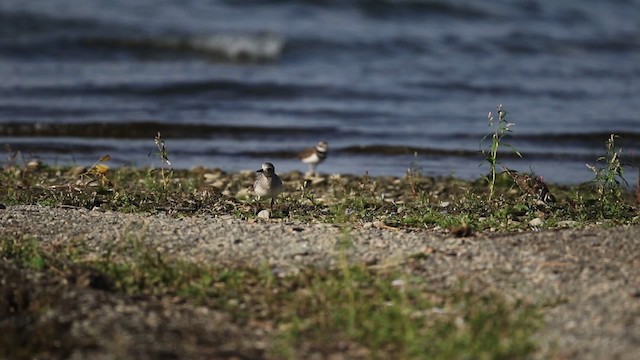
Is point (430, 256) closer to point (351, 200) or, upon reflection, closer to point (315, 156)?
point (351, 200)

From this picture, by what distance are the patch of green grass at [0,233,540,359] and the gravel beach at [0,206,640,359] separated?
0.19m

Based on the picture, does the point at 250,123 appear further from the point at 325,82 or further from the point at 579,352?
the point at 579,352

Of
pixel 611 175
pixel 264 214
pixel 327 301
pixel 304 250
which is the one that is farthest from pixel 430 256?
pixel 611 175

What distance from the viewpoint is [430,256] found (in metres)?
8.51

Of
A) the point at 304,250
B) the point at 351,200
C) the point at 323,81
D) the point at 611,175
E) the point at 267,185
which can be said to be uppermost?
the point at 323,81

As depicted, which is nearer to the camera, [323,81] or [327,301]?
[327,301]

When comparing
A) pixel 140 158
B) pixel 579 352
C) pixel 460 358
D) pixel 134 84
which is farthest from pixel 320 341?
pixel 134 84

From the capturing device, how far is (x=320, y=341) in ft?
22.4

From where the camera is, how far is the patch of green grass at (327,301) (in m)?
6.69

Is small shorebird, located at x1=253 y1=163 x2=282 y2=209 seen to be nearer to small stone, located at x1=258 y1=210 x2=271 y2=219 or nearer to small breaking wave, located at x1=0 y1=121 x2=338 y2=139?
small stone, located at x1=258 y1=210 x2=271 y2=219

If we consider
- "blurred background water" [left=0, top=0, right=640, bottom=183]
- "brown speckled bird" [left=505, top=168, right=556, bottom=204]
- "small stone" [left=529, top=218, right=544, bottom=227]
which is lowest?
"small stone" [left=529, top=218, right=544, bottom=227]

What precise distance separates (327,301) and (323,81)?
16.8m

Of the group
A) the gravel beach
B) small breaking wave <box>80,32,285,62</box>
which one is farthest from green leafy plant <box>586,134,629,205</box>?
small breaking wave <box>80,32,285,62</box>

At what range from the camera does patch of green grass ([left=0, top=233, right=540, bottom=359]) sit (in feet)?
21.9
